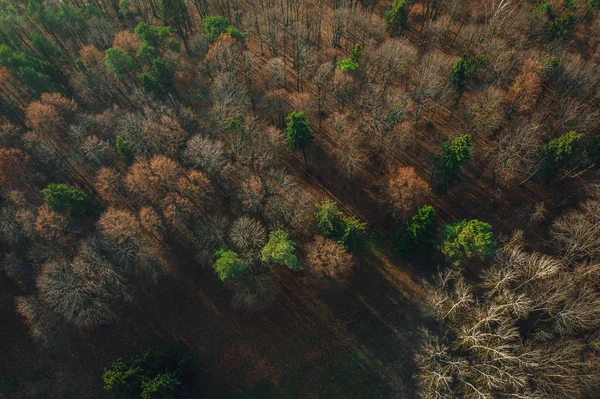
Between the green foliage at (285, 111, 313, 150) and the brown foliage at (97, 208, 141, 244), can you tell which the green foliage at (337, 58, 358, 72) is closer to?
the green foliage at (285, 111, 313, 150)

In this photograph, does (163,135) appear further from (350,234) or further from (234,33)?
(350,234)

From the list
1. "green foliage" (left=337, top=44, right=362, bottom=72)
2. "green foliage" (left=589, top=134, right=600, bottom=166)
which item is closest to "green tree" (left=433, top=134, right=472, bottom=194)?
"green foliage" (left=589, top=134, right=600, bottom=166)

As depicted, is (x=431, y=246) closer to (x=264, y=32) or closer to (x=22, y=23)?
(x=264, y=32)

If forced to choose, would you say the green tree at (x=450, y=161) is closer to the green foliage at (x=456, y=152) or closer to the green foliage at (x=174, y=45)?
the green foliage at (x=456, y=152)

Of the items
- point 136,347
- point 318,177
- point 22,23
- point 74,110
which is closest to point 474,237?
point 318,177

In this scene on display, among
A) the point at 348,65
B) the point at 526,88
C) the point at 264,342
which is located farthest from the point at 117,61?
the point at 526,88
